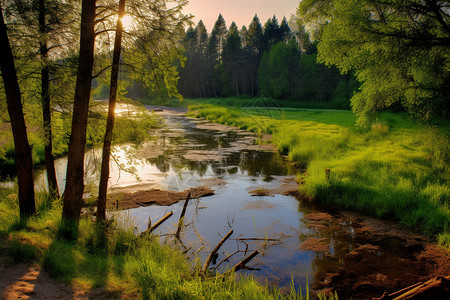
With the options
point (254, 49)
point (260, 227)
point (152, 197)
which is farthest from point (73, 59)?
point (254, 49)

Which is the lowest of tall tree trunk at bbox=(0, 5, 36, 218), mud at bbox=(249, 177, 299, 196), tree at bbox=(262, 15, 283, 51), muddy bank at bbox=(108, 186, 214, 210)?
mud at bbox=(249, 177, 299, 196)

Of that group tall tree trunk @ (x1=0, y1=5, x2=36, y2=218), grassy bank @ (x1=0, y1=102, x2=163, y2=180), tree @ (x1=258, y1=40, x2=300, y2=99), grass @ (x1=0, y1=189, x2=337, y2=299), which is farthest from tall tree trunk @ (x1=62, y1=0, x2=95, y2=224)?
tree @ (x1=258, y1=40, x2=300, y2=99)

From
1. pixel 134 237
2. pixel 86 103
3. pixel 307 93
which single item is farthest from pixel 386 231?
pixel 307 93

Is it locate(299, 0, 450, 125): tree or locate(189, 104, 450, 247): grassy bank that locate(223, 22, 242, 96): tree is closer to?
locate(189, 104, 450, 247): grassy bank

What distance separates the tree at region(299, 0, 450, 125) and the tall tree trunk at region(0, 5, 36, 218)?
31.9 feet

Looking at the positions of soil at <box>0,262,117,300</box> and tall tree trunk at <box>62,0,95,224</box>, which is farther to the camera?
tall tree trunk at <box>62,0,95,224</box>

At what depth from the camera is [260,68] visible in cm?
6594

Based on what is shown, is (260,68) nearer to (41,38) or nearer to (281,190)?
(281,190)

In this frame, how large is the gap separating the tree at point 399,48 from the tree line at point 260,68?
A: 4006cm

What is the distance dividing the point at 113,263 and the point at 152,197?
5211 mm

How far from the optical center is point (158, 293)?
167 inches

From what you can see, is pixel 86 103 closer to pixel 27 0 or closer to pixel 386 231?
pixel 27 0

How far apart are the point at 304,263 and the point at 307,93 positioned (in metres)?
→ 57.8

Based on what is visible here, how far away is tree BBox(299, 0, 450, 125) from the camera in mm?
9695
